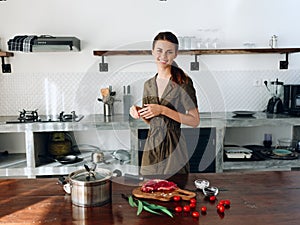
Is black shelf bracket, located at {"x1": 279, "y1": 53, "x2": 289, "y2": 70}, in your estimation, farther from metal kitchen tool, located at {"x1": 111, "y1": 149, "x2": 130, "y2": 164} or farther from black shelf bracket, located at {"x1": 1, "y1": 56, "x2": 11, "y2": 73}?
black shelf bracket, located at {"x1": 1, "y1": 56, "x2": 11, "y2": 73}

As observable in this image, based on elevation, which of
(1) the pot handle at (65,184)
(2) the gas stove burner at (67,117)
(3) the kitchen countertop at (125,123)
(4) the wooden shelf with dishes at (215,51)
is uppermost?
(4) the wooden shelf with dishes at (215,51)

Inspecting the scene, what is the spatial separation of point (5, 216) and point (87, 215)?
0.34m

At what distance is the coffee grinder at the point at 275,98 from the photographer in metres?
3.61

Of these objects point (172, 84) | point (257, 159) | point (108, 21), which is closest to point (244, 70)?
point (257, 159)

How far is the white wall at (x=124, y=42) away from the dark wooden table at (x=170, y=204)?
6.62 feet

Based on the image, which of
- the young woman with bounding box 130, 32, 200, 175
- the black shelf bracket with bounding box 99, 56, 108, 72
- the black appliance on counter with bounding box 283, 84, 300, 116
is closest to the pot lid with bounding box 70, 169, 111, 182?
the young woman with bounding box 130, 32, 200, 175

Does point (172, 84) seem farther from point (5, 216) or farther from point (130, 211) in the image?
point (5, 216)

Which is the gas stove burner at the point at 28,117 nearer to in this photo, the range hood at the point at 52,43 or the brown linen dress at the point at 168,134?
the range hood at the point at 52,43

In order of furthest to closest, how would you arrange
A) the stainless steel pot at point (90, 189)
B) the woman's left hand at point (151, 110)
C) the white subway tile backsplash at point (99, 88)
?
the white subway tile backsplash at point (99, 88) → the woman's left hand at point (151, 110) → the stainless steel pot at point (90, 189)

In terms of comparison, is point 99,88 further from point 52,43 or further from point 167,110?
point 167,110

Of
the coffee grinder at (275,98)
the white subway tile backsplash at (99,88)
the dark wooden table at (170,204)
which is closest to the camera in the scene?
the dark wooden table at (170,204)

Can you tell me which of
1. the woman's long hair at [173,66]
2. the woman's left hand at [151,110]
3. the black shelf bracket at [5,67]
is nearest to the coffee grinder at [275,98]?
the woman's long hair at [173,66]

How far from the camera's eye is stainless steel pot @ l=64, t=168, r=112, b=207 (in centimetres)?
144

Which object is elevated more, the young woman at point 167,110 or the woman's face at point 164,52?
the woman's face at point 164,52
